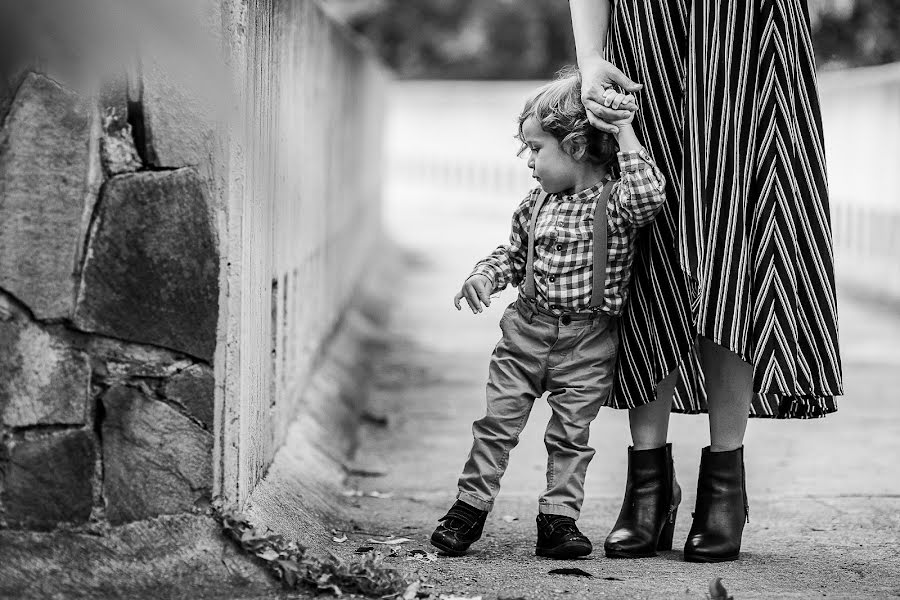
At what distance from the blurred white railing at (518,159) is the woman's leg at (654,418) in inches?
252

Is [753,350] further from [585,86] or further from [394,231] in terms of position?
[394,231]

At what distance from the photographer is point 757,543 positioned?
3338mm

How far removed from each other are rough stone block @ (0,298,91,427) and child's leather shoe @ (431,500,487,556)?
36.3 inches

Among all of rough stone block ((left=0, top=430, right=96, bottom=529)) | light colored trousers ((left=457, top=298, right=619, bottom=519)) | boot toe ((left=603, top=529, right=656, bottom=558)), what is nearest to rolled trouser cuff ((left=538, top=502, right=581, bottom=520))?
light colored trousers ((left=457, top=298, right=619, bottom=519))

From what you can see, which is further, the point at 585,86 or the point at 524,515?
the point at 524,515

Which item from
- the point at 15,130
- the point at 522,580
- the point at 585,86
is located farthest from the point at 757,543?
the point at 15,130

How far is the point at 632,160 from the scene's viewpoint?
2.94 metres

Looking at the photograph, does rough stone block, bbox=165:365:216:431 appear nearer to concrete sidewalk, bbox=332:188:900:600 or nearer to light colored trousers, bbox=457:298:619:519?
concrete sidewalk, bbox=332:188:900:600

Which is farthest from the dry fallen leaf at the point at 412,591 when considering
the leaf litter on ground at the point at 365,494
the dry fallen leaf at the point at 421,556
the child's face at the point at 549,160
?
the leaf litter on ground at the point at 365,494

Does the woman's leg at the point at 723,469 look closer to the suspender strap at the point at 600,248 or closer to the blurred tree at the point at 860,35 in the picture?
the suspender strap at the point at 600,248

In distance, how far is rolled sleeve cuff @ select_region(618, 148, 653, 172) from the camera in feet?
9.62

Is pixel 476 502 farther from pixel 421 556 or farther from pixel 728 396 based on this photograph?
pixel 728 396

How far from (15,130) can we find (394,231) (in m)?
12.9

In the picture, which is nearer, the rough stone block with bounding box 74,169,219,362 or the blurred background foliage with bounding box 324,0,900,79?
the rough stone block with bounding box 74,169,219,362
